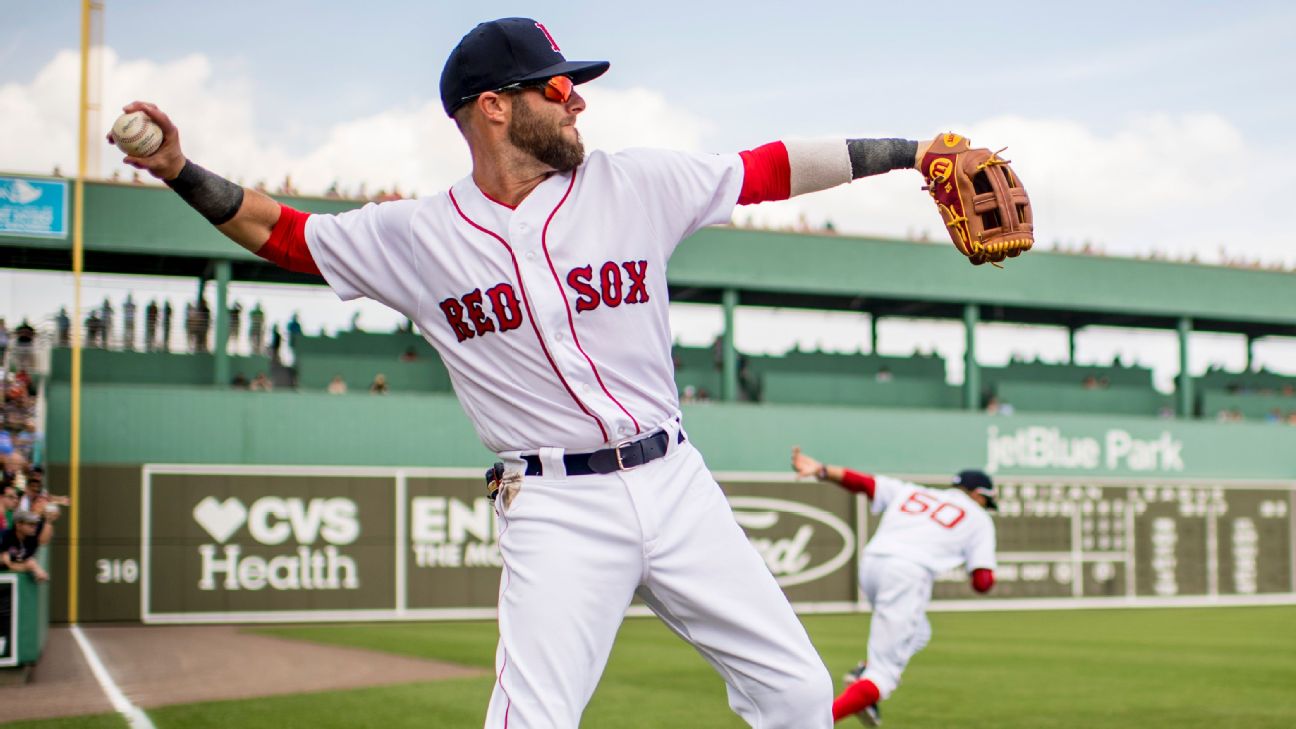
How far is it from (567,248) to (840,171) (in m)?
0.81

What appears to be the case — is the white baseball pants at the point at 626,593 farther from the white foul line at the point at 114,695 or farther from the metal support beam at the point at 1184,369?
the metal support beam at the point at 1184,369

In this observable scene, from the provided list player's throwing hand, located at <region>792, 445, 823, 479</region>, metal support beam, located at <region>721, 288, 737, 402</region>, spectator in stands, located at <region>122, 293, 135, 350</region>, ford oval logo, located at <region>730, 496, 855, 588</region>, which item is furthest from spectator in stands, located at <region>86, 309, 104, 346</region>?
player's throwing hand, located at <region>792, 445, 823, 479</region>

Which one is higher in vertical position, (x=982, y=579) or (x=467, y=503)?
(x=982, y=579)

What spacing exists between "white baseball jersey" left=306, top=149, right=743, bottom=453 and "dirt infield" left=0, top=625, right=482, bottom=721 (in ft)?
24.2

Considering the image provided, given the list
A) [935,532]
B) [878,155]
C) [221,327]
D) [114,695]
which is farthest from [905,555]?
[221,327]

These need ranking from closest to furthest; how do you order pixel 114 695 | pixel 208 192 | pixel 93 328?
pixel 208 192, pixel 114 695, pixel 93 328

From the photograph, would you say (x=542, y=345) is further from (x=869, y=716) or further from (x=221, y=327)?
(x=221, y=327)

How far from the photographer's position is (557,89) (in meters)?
3.82

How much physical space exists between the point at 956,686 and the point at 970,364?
65.8 feet

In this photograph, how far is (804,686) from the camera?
12.5ft

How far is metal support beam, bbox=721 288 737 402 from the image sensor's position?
1157 inches

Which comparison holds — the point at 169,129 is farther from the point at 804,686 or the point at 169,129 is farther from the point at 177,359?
the point at 177,359

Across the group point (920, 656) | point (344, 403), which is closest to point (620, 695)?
point (920, 656)

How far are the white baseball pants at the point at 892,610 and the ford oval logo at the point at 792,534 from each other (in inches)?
534
